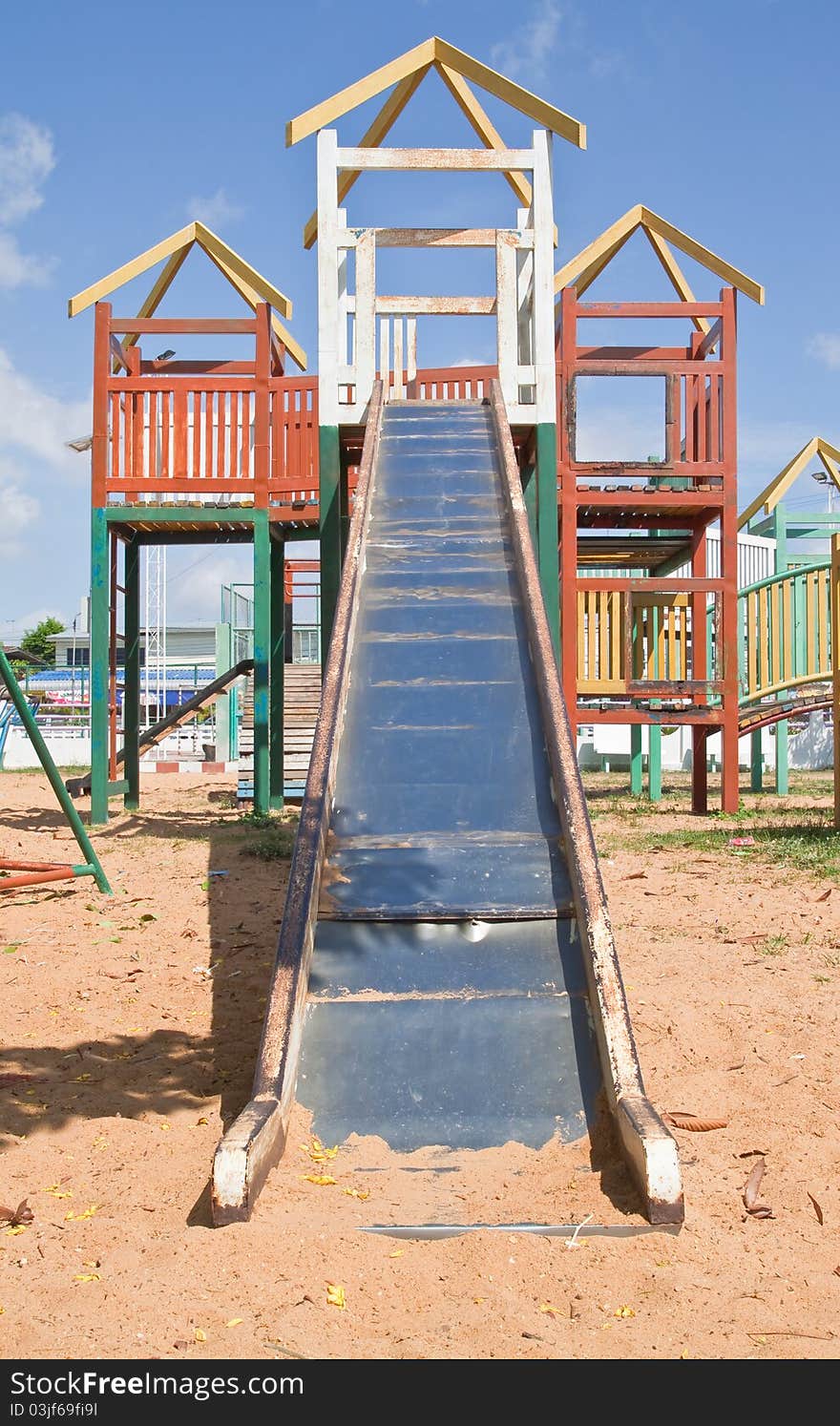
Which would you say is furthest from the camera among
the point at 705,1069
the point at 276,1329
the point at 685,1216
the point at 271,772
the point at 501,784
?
the point at 271,772

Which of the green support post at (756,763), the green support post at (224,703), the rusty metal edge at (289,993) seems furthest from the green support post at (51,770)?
the green support post at (756,763)

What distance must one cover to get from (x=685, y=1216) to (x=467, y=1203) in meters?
0.61

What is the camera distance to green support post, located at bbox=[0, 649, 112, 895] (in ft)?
23.4

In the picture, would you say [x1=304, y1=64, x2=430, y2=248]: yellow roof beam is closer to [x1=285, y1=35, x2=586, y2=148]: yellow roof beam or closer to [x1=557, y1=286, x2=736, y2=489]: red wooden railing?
[x1=285, y1=35, x2=586, y2=148]: yellow roof beam

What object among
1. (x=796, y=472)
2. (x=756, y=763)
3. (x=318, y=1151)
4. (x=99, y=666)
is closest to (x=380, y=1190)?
(x=318, y=1151)

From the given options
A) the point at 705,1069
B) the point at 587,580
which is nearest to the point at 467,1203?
the point at 705,1069

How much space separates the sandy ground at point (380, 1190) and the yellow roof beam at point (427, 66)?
22.2 feet

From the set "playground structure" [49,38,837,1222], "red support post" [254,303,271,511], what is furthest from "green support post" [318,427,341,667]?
"red support post" [254,303,271,511]

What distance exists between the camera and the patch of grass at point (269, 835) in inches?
368

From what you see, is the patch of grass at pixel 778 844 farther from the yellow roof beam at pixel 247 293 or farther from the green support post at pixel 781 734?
the yellow roof beam at pixel 247 293

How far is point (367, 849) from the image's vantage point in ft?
17.0

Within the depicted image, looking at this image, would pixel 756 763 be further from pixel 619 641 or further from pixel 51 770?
pixel 51 770
